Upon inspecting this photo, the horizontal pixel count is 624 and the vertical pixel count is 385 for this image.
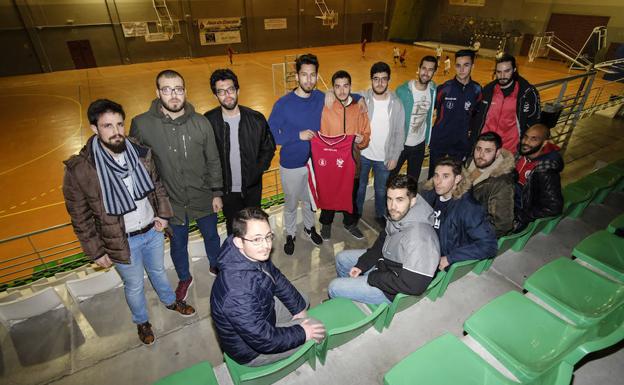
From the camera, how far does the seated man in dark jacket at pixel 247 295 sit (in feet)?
6.44

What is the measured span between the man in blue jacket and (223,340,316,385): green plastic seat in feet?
12.1

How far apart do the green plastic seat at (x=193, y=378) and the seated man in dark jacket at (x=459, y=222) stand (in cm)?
225

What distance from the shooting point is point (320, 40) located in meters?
27.7

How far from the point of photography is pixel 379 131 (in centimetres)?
416

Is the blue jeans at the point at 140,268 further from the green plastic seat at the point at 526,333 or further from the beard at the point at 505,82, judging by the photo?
the beard at the point at 505,82

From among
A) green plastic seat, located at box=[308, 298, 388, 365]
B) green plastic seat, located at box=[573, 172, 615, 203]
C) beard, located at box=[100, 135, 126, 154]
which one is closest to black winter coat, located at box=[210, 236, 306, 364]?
green plastic seat, located at box=[308, 298, 388, 365]

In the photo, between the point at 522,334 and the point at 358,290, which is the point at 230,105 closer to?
the point at 358,290

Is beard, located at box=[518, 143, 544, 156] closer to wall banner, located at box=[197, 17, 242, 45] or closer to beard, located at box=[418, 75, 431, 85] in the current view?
beard, located at box=[418, 75, 431, 85]

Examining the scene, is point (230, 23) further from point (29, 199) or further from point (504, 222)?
point (504, 222)

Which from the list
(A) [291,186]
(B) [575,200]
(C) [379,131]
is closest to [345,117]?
(C) [379,131]

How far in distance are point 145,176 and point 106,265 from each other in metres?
0.87

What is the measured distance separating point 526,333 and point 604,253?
1.70 m

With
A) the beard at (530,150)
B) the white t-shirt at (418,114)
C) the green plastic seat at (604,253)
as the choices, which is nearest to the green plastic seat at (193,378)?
the green plastic seat at (604,253)

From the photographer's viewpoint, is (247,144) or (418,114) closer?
(247,144)
